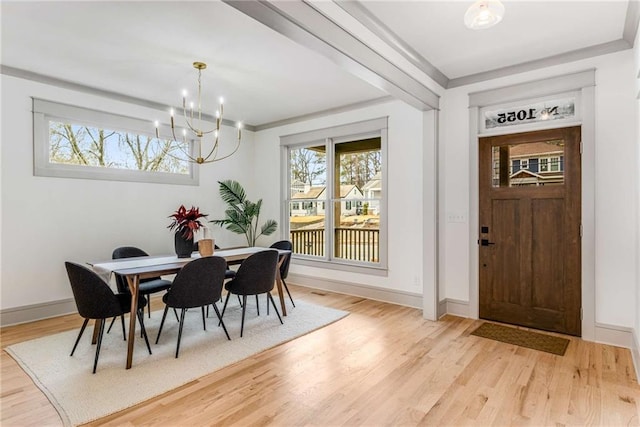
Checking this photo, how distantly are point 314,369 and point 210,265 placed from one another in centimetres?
125

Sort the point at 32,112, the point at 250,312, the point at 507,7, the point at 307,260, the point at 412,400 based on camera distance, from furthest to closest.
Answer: the point at 307,260, the point at 250,312, the point at 32,112, the point at 507,7, the point at 412,400

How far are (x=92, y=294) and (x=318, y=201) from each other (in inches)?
136

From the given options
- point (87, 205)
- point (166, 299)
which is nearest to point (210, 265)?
point (166, 299)

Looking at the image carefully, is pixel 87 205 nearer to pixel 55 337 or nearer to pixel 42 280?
pixel 42 280

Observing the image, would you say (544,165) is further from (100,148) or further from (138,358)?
(100,148)

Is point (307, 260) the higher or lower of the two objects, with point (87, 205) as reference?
lower

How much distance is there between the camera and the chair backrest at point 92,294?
2.72 metres

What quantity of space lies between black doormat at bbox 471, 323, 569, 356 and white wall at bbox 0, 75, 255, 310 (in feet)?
14.0

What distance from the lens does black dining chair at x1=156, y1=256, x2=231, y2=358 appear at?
9.83 ft

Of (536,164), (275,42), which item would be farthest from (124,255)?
(536,164)

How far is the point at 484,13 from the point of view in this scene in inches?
90.8

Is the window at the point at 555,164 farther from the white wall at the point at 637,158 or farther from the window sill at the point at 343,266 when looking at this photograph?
the window sill at the point at 343,266

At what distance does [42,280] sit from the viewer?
157 inches

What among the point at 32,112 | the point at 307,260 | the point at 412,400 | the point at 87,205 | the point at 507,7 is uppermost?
the point at 507,7
